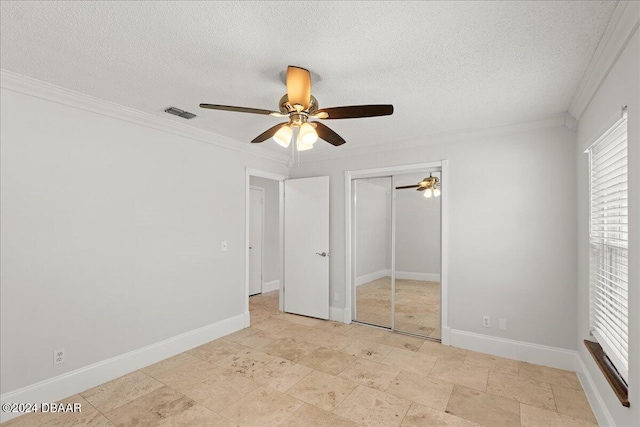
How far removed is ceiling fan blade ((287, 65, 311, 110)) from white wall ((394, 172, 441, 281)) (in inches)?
91.3

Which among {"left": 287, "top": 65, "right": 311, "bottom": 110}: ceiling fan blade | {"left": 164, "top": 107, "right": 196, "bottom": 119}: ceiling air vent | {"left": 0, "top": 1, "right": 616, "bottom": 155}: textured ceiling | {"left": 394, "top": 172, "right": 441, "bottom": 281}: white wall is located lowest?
{"left": 394, "top": 172, "right": 441, "bottom": 281}: white wall

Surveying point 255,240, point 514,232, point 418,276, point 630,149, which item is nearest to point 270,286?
point 255,240

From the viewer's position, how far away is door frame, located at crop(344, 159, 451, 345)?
3.69m

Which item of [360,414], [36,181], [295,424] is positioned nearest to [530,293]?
[360,414]

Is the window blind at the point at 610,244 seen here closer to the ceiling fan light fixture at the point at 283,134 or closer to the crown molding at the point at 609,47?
the crown molding at the point at 609,47

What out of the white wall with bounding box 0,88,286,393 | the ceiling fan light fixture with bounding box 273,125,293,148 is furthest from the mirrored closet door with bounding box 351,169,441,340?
the ceiling fan light fixture with bounding box 273,125,293,148

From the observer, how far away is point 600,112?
2.21 metres

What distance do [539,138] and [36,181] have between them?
4.55m

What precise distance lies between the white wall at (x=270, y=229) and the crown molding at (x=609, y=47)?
197 inches

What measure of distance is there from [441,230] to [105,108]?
3675 mm

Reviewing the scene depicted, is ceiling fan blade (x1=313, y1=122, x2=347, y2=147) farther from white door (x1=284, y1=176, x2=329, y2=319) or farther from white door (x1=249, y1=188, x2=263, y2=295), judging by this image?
white door (x1=249, y1=188, x2=263, y2=295)

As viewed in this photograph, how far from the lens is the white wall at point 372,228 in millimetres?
4219

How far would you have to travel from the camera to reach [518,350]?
3270mm

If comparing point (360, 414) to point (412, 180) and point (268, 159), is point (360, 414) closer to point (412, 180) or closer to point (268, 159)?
point (412, 180)
